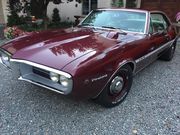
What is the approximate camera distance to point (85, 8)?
38.5ft

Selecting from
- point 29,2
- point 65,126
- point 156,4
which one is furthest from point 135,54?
point 156,4

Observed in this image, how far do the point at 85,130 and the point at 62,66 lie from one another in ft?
3.02

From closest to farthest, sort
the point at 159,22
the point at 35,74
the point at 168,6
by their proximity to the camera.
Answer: the point at 35,74, the point at 159,22, the point at 168,6

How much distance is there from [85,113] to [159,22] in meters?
2.98

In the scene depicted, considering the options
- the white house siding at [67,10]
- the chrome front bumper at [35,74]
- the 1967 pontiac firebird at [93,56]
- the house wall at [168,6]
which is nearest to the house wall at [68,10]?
the white house siding at [67,10]

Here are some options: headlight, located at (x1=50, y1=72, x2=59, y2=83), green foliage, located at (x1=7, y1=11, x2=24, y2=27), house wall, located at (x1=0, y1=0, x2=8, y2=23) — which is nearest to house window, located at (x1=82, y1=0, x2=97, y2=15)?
green foliage, located at (x1=7, y1=11, x2=24, y2=27)

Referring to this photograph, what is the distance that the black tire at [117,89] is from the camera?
3.01 m

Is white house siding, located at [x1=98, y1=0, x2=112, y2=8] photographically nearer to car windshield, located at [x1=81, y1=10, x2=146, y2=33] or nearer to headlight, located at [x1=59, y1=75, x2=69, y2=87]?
car windshield, located at [x1=81, y1=10, x2=146, y2=33]

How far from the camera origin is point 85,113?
308 centimetres

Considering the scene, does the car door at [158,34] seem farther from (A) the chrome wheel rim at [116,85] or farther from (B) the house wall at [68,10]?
(B) the house wall at [68,10]

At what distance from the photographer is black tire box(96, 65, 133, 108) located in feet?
9.86

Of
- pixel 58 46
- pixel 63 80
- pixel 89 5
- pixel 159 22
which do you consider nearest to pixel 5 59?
pixel 58 46

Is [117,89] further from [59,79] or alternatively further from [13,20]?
[13,20]

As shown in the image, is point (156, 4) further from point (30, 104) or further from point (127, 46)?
point (30, 104)
